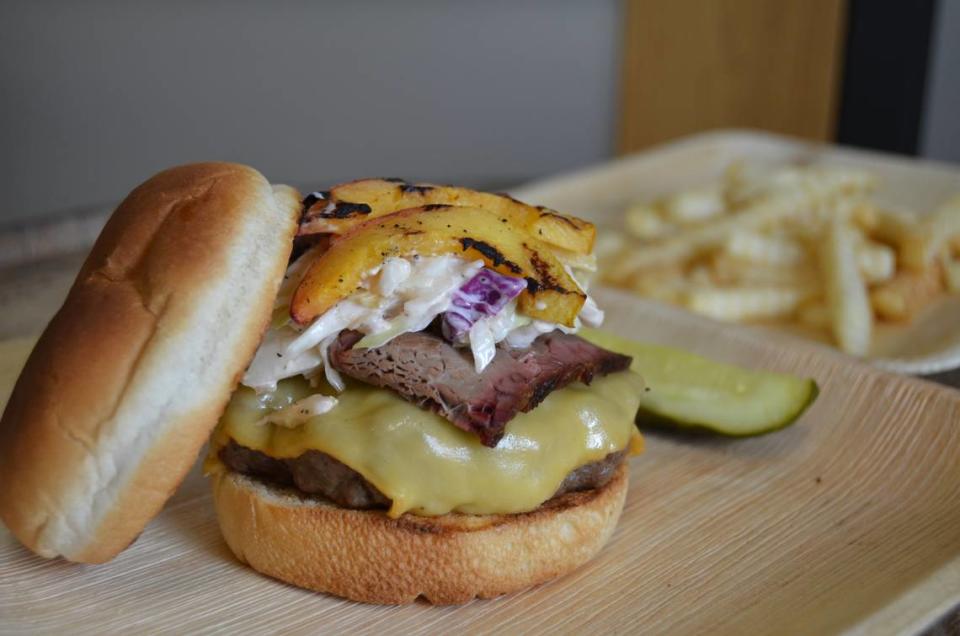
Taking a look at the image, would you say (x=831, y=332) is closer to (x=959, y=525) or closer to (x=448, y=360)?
(x=959, y=525)

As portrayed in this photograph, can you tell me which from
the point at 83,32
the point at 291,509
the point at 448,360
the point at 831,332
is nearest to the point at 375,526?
the point at 291,509

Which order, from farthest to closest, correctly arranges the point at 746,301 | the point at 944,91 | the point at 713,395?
the point at 944,91, the point at 746,301, the point at 713,395

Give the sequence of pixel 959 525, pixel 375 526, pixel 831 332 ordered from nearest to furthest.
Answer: pixel 375 526 < pixel 959 525 < pixel 831 332

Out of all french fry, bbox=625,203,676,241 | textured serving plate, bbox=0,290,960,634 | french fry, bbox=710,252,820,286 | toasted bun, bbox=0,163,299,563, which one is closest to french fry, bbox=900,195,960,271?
french fry, bbox=710,252,820,286

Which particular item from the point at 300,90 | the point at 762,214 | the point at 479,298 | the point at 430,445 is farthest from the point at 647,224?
the point at 300,90

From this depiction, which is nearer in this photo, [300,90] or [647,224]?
[647,224]

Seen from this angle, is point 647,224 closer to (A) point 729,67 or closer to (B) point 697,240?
(B) point 697,240

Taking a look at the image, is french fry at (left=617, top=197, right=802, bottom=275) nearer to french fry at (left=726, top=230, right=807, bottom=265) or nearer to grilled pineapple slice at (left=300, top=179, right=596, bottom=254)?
french fry at (left=726, top=230, right=807, bottom=265)
